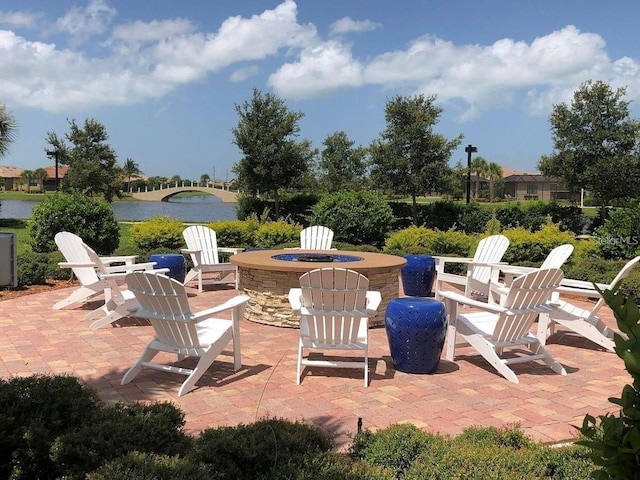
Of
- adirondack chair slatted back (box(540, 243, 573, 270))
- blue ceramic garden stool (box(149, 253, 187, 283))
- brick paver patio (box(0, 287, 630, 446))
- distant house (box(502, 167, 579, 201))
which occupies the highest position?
distant house (box(502, 167, 579, 201))

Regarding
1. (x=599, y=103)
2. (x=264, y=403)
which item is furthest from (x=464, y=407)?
(x=599, y=103)

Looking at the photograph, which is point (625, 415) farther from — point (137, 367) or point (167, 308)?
point (137, 367)

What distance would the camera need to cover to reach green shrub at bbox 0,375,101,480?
269 cm

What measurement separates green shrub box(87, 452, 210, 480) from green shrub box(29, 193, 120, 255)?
9435 millimetres

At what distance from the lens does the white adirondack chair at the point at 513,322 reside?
4895 millimetres

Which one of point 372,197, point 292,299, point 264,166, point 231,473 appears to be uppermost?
point 264,166

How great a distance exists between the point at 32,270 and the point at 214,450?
8.11 metres

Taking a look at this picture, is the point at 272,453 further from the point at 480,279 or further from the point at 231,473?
the point at 480,279

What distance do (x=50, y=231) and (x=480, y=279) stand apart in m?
8.56

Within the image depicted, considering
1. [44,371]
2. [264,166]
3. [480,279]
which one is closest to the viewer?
[44,371]

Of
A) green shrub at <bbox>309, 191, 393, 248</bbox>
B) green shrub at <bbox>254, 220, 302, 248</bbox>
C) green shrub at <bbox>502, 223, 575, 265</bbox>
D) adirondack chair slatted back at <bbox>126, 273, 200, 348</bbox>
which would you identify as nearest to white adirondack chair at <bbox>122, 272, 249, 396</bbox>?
adirondack chair slatted back at <bbox>126, 273, 200, 348</bbox>

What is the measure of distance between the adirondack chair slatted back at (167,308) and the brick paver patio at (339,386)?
41 centimetres

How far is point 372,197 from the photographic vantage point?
14.0 meters

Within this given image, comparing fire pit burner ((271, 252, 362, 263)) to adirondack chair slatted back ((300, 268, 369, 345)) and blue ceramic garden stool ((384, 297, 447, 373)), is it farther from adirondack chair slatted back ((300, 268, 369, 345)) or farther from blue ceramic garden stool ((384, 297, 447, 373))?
blue ceramic garden stool ((384, 297, 447, 373))
